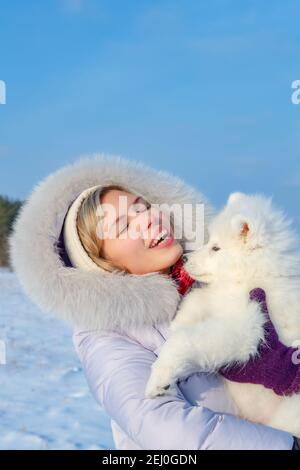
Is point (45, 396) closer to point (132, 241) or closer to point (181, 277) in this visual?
point (181, 277)

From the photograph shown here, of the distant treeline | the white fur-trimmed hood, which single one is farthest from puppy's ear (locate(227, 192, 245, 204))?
the distant treeline

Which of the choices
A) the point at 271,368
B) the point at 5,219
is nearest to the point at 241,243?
the point at 271,368

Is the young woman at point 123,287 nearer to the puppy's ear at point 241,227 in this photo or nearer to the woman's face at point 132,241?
the woman's face at point 132,241

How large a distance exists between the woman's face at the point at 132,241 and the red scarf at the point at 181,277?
157 millimetres

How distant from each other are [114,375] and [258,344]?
0.63 meters

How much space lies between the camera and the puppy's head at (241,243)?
278 centimetres

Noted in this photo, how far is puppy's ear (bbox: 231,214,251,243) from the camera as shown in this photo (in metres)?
2.75

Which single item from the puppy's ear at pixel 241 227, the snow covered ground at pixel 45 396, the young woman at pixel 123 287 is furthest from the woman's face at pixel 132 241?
the snow covered ground at pixel 45 396

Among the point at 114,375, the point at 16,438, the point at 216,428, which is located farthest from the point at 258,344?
the point at 16,438

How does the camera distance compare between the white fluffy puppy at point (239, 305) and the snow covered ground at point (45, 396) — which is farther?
the snow covered ground at point (45, 396)

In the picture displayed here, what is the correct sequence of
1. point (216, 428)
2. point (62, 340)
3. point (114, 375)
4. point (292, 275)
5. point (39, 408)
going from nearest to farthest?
point (216, 428)
point (114, 375)
point (292, 275)
point (39, 408)
point (62, 340)

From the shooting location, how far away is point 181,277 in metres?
3.08

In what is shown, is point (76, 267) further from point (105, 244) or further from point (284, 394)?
point (284, 394)
